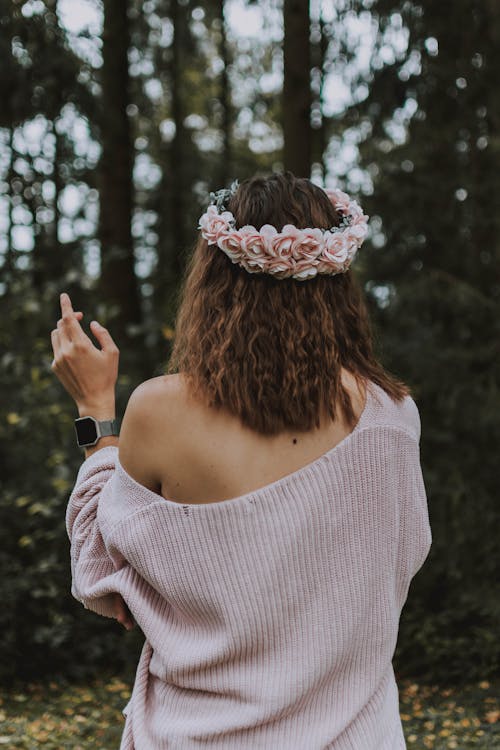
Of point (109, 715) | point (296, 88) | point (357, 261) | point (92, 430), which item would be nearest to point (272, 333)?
point (92, 430)

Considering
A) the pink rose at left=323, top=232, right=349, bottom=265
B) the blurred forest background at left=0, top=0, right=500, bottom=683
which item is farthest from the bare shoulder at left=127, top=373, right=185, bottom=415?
the blurred forest background at left=0, top=0, right=500, bottom=683

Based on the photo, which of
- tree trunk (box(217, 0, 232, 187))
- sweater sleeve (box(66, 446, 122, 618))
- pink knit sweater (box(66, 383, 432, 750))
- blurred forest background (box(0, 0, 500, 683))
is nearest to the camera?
pink knit sweater (box(66, 383, 432, 750))

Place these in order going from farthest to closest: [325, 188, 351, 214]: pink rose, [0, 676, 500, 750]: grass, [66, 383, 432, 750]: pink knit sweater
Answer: [0, 676, 500, 750]: grass → [325, 188, 351, 214]: pink rose → [66, 383, 432, 750]: pink knit sweater

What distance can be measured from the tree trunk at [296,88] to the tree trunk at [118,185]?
8.80ft

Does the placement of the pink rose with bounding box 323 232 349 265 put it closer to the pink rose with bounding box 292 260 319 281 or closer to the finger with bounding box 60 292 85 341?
the pink rose with bounding box 292 260 319 281

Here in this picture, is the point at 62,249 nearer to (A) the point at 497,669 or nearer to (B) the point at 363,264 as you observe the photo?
(B) the point at 363,264

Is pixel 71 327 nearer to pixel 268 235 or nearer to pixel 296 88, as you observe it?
pixel 268 235

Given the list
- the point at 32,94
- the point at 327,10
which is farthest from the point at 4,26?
the point at 327,10

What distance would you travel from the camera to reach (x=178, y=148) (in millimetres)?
15008

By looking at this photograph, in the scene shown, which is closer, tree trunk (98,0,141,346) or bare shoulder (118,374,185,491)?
bare shoulder (118,374,185,491)

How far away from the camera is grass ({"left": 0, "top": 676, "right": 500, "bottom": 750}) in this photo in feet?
15.3

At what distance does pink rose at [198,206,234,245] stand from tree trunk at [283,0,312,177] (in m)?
5.73

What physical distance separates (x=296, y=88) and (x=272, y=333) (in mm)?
6288

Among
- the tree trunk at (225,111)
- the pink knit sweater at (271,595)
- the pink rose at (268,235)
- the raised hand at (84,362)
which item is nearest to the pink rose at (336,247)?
the pink rose at (268,235)
